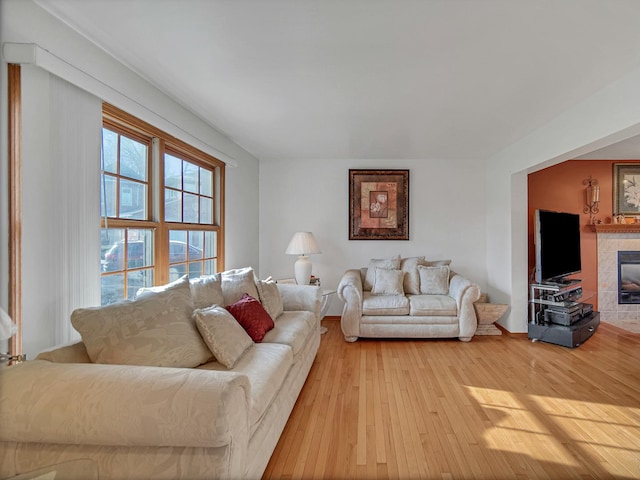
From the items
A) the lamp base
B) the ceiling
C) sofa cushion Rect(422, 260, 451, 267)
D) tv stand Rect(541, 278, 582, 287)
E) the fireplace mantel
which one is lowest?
tv stand Rect(541, 278, 582, 287)

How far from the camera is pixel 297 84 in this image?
2.41 meters

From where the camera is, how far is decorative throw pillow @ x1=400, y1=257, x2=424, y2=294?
4.33 m

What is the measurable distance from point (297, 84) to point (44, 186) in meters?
1.70

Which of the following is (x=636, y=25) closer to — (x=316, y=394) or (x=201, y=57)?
(x=201, y=57)

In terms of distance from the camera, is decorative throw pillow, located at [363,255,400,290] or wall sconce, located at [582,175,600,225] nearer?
decorative throw pillow, located at [363,255,400,290]

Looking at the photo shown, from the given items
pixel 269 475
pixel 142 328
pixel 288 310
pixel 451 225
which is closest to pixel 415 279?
pixel 451 225

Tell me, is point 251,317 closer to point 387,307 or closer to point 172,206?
point 172,206

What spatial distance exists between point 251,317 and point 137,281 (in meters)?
0.92

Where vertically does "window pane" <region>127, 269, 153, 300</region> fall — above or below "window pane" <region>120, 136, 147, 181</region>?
below

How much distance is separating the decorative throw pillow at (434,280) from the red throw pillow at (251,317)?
8.07 ft

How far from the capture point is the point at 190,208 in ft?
10.7

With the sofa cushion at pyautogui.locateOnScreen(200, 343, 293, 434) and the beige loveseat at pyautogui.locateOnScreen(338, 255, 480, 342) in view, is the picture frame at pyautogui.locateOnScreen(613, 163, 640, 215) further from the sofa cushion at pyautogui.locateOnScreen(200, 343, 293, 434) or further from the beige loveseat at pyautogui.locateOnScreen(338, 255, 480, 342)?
the sofa cushion at pyautogui.locateOnScreen(200, 343, 293, 434)

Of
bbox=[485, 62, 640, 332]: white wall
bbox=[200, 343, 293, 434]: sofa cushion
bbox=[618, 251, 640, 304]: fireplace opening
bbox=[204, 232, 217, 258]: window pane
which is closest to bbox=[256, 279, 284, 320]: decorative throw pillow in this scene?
bbox=[200, 343, 293, 434]: sofa cushion

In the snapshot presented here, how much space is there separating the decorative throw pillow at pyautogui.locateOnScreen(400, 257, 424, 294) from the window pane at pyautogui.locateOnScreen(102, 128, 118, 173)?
11.6 ft
